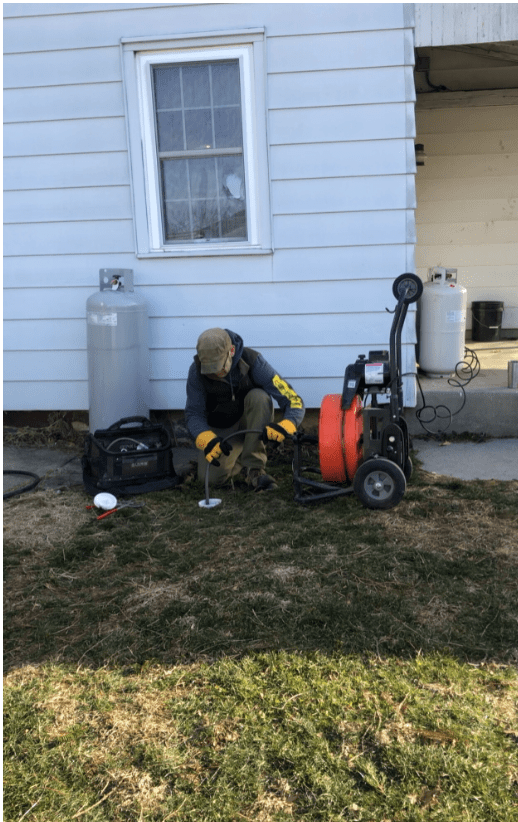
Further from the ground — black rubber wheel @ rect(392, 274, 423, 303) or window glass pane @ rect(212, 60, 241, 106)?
window glass pane @ rect(212, 60, 241, 106)

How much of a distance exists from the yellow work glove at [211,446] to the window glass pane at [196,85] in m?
2.54

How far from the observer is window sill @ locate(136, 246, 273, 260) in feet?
16.8

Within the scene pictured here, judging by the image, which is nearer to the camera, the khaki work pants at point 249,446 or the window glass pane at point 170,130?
the khaki work pants at point 249,446

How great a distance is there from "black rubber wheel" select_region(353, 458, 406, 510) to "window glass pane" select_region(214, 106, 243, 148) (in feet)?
9.02

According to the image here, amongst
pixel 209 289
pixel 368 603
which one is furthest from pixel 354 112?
pixel 368 603

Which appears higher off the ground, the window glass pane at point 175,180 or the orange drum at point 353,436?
the window glass pane at point 175,180

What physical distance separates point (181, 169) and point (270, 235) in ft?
2.81

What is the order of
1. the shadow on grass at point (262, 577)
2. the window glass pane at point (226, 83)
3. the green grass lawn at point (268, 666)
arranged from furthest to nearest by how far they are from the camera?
the window glass pane at point (226, 83), the shadow on grass at point (262, 577), the green grass lawn at point (268, 666)

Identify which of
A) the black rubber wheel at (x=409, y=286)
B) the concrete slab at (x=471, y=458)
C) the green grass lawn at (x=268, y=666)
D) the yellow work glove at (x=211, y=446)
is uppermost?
the black rubber wheel at (x=409, y=286)

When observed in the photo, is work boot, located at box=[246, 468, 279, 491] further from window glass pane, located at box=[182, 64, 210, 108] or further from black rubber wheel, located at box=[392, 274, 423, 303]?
window glass pane, located at box=[182, 64, 210, 108]

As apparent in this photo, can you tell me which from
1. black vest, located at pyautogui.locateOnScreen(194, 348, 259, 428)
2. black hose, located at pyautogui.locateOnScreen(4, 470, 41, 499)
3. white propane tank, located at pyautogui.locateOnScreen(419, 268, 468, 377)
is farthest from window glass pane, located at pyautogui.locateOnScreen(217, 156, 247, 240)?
black hose, located at pyautogui.locateOnScreen(4, 470, 41, 499)

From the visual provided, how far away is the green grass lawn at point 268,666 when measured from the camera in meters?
1.89

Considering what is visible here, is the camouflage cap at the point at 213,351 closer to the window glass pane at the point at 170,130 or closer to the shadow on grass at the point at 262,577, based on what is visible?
the shadow on grass at the point at 262,577

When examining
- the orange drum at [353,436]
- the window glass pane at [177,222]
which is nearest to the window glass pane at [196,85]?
the window glass pane at [177,222]
